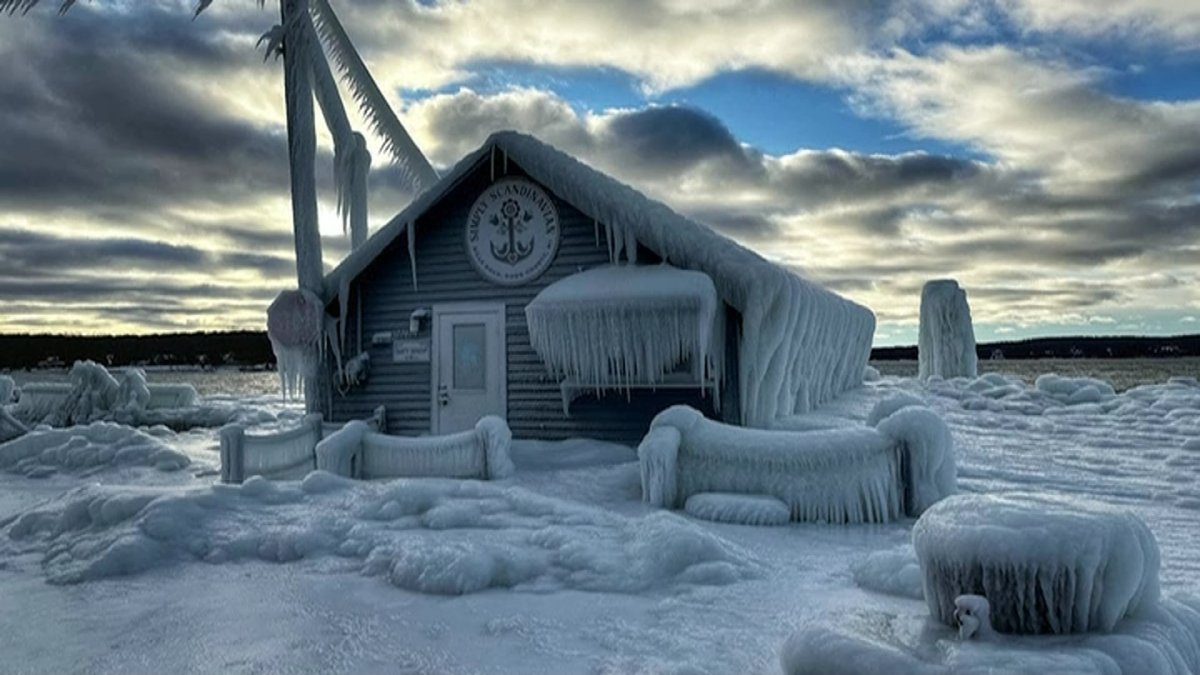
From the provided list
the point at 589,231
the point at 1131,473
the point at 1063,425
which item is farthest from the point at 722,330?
the point at 1063,425

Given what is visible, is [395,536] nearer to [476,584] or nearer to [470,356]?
[476,584]

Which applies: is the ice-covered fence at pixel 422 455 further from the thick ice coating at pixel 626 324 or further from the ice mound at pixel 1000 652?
the ice mound at pixel 1000 652

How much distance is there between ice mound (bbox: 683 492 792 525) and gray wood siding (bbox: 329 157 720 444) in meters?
3.86

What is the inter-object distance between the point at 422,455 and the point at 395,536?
362cm

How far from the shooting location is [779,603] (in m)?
4.72

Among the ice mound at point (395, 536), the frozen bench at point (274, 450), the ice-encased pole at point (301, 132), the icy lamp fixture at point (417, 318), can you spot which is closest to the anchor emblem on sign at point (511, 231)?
the icy lamp fixture at point (417, 318)

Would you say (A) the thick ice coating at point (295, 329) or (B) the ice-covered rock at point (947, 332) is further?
(B) the ice-covered rock at point (947, 332)

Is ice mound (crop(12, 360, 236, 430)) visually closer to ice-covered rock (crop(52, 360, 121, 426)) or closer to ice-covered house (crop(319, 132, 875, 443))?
ice-covered rock (crop(52, 360, 121, 426))

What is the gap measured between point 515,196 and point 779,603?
29.7 ft

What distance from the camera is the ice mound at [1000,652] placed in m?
3.06

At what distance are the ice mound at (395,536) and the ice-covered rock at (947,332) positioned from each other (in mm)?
18685

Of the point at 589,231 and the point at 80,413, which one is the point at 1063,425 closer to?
the point at 589,231

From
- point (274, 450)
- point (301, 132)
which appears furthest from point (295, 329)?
point (301, 132)

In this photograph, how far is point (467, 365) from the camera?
41.9 ft
